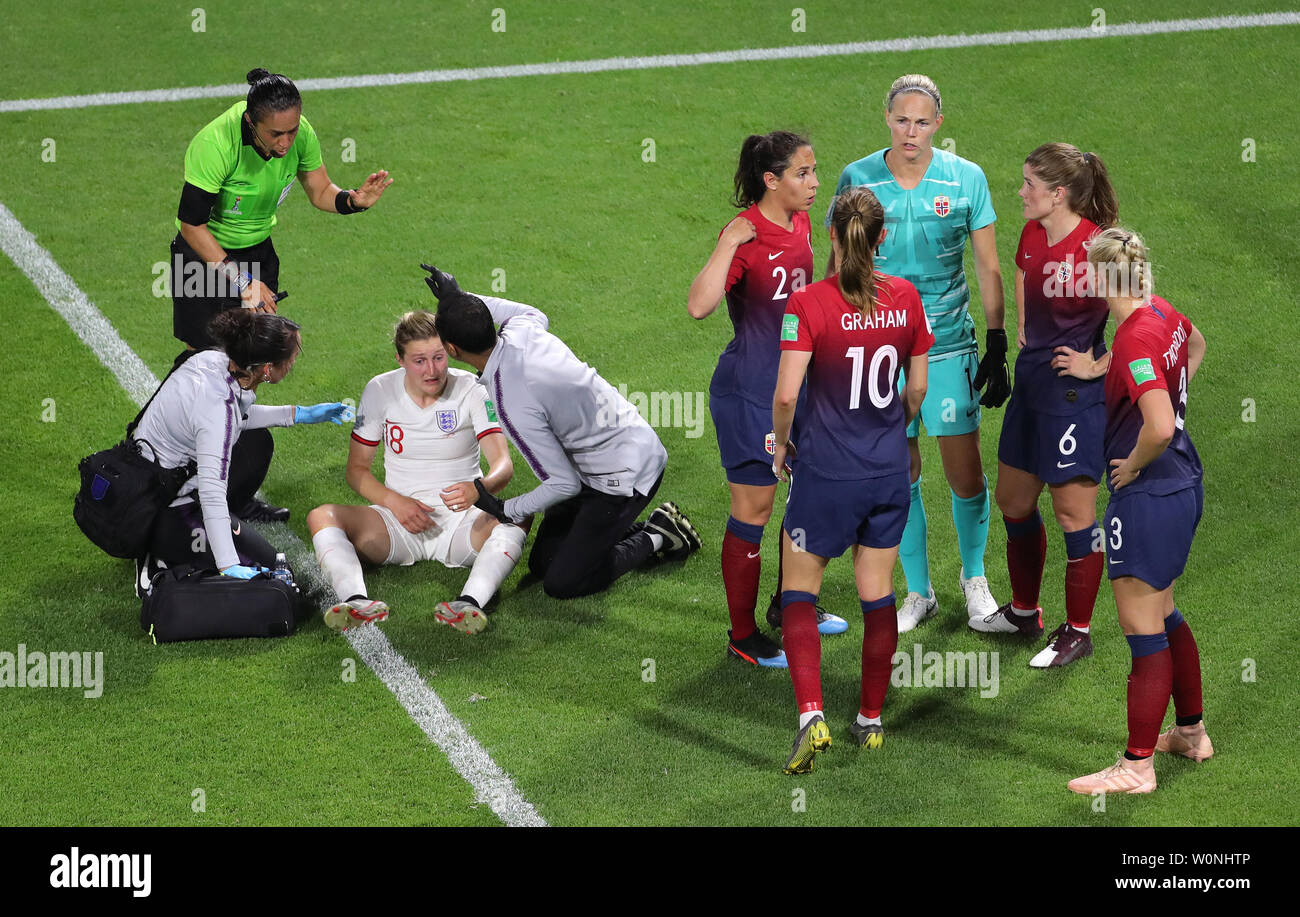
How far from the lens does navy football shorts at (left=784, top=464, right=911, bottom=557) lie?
233 inches

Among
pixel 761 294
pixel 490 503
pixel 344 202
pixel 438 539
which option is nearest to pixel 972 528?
pixel 761 294

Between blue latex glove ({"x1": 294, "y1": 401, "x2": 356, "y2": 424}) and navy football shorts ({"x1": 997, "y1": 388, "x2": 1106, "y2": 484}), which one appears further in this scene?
blue latex glove ({"x1": 294, "y1": 401, "x2": 356, "y2": 424})

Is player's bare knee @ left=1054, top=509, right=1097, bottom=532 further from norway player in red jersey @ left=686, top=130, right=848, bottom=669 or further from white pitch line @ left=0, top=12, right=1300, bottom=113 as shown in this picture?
white pitch line @ left=0, top=12, right=1300, bottom=113

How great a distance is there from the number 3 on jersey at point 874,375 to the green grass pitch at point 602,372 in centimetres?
140

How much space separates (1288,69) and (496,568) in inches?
343

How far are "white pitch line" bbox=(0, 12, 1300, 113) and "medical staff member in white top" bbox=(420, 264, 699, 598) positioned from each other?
6.74m

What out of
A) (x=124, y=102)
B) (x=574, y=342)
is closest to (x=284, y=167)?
(x=574, y=342)

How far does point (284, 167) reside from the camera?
820cm

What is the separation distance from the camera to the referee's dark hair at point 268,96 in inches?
305

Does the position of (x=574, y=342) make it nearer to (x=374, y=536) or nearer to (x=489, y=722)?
(x=374, y=536)

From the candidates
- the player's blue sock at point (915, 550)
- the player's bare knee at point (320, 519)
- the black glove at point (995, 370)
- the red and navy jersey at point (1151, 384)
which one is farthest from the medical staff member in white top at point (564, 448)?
the red and navy jersey at point (1151, 384)

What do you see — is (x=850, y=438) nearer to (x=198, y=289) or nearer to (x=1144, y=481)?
(x=1144, y=481)

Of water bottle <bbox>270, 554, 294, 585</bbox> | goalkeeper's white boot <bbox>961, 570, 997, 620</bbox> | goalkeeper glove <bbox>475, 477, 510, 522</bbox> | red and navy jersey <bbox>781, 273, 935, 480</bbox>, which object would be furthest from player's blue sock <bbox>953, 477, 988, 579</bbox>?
water bottle <bbox>270, 554, 294, 585</bbox>

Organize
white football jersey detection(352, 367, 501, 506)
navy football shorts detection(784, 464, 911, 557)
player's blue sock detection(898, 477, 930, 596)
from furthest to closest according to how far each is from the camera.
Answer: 1. white football jersey detection(352, 367, 501, 506)
2. player's blue sock detection(898, 477, 930, 596)
3. navy football shorts detection(784, 464, 911, 557)
